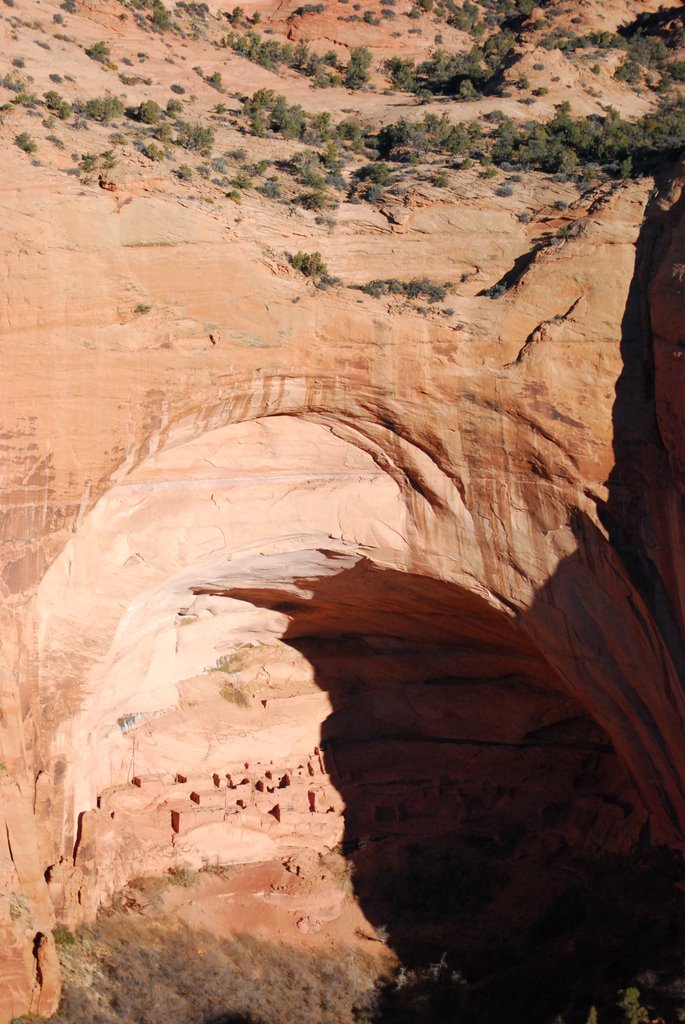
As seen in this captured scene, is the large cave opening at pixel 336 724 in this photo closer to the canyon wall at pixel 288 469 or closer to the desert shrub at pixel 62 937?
the canyon wall at pixel 288 469

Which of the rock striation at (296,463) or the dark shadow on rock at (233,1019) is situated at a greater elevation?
the rock striation at (296,463)

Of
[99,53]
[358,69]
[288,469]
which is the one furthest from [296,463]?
[358,69]

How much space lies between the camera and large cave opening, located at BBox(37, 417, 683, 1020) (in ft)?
45.2

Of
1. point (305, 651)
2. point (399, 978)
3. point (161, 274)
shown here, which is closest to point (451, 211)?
point (161, 274)

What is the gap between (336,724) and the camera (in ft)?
60.2

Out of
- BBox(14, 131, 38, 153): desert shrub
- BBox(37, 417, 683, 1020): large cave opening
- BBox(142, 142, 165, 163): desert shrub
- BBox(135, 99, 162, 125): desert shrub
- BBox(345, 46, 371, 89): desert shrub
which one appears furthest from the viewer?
BBox(345, 46, 371, 89): desert shrub

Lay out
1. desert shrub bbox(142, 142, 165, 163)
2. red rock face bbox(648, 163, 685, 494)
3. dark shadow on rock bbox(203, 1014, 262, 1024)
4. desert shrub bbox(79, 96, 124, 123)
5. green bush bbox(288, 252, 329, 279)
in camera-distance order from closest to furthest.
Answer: red rock face bbox(648, 163, 685, 494) → green bush bbox(288, 252, 329, 279) → desert shrub bbox(142, 142, 165, 163) → desert shrub bbox(79, 96, 124, 123) → dark shadow on rock bbox(203, 1014, 262, 1024)

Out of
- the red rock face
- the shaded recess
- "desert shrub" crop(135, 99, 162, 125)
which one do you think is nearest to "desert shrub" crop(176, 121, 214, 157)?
"desert shrub" crop(135, 99, 162, 125)

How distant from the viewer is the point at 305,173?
47.7ft

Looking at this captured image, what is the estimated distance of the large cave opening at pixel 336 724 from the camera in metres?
13.8

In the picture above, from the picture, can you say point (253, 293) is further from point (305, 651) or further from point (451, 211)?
point (305, 651)

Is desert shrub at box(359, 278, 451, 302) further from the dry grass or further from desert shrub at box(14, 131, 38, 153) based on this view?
the dry grass

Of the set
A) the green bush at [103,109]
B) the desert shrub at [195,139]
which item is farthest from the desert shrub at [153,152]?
the green bush at [103,109]

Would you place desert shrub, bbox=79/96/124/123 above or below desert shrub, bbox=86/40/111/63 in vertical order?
below
